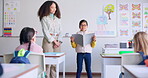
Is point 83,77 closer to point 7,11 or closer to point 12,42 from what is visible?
point 12,42

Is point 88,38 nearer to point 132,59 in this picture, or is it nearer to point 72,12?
point 132,59

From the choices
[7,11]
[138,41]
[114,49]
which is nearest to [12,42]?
[7,11]

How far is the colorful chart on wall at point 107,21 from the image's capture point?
4.85 m

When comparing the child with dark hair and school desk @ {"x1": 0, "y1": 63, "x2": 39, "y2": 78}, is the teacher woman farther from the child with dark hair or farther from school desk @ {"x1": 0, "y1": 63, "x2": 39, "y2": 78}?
school desk @ {"x1": 0, "y1": 63, "x2": 39, "y2": 78}

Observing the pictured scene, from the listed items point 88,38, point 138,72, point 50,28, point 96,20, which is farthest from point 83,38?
point 138,72

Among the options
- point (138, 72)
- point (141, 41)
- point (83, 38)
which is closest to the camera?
point (138, 72)

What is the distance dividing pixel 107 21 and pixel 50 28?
6.67ft

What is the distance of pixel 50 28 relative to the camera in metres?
3.24

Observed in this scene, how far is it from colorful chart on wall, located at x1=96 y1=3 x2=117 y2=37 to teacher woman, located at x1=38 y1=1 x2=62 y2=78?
1.81 meters

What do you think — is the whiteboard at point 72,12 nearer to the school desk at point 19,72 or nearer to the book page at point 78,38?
the book page at point 78,38

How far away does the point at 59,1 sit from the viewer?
195 inches

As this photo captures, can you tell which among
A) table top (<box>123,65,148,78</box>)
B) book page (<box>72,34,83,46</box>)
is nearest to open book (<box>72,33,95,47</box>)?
book page (<box>72,34,83,46</box>)

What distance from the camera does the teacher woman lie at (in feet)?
10.3

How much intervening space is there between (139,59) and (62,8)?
305cm
